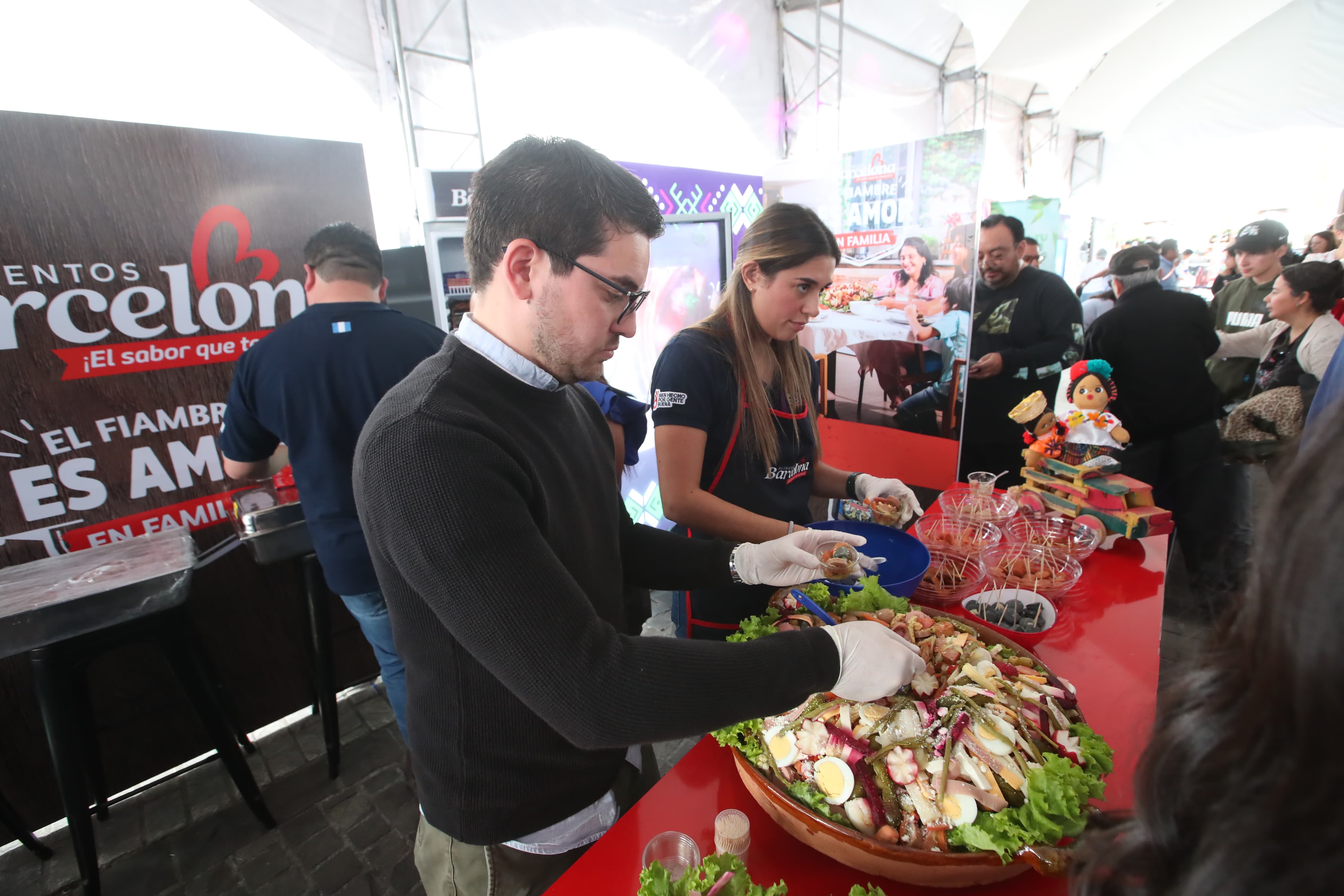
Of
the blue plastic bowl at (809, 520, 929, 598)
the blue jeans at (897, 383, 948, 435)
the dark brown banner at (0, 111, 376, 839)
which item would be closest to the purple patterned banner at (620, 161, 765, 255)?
the blue jeans at (897, 383, 948, 435)

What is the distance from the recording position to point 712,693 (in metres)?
0.99

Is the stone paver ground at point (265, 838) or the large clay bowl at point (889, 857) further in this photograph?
the stone paver ground at point (265, 838)

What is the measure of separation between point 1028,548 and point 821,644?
129 cm

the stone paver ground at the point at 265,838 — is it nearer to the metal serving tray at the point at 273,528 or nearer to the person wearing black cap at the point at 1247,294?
the metal serving tray at the point at 273,528

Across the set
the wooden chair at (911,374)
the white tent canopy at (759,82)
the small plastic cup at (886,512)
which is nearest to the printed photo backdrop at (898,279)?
the wooden chair at (911,374)

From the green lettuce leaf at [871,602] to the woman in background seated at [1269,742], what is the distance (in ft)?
3.36

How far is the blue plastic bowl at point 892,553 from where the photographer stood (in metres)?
1.73

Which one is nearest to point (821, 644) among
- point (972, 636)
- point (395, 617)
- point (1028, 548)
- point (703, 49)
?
point (972, 636)

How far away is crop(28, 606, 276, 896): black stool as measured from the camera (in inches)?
81.8

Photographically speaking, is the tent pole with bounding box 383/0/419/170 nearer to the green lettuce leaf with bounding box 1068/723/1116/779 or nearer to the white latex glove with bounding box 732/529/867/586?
the white latex glove with bounding box 732/529/867/586

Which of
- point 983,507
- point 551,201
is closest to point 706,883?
point 551,201

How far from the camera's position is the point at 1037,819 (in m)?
0.95

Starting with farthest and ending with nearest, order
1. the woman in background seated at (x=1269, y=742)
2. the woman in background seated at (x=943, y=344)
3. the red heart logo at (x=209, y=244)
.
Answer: the woman in background seated at (x=943, y=344) < the red heart logo at (x=209, y=244) < the woman in background seated at (x=1269, y=742)

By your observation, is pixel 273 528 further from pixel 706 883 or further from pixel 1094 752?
pixel 1094 752
